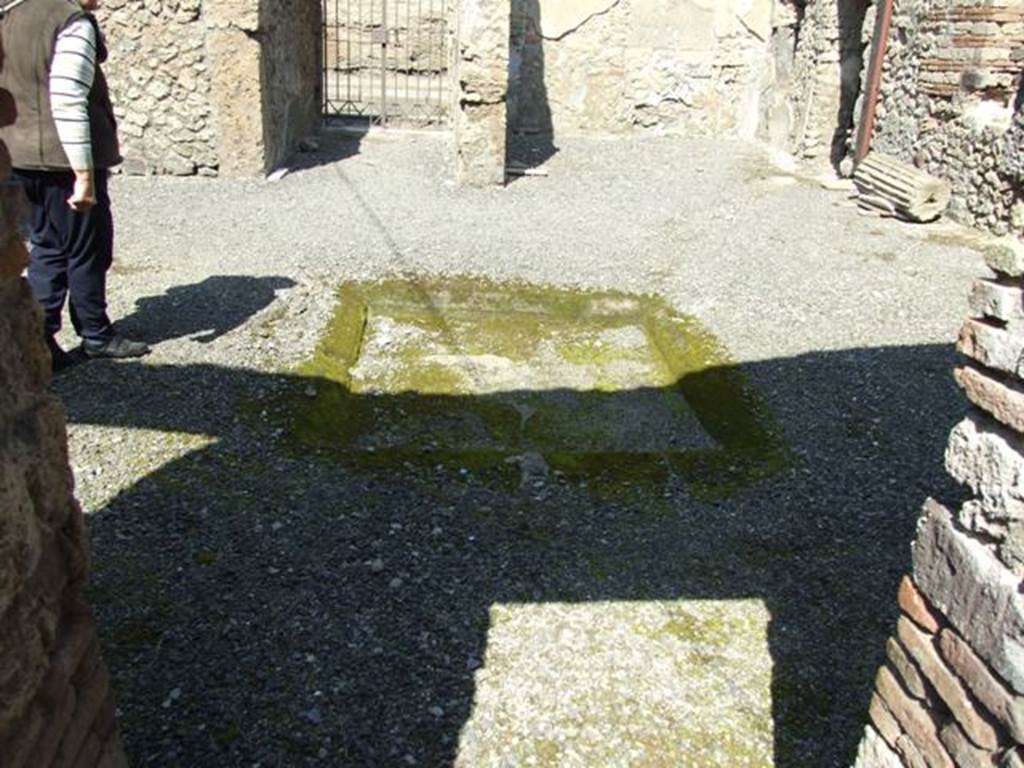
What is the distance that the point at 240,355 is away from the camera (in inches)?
198

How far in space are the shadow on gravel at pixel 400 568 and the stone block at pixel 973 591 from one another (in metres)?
1.00

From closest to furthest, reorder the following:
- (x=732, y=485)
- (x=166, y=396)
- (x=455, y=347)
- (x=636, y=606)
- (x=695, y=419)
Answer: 1. (x=636, y=606)
2. (x=732, y=485)
3. (x=166, y=396)
4. (x=695, y=419)
5. (x=455, y=347)

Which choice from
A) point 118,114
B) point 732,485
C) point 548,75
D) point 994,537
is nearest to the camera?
point 994,537

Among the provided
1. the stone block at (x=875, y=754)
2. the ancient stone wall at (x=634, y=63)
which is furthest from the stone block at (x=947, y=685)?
the ancient stone wall at (x=634, y=63)

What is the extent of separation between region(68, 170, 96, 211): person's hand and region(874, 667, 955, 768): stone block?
3864mm

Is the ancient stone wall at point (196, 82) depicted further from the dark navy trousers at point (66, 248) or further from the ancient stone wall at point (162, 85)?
the dark navy trousers at point (66, 248)

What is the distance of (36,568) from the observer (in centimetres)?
179

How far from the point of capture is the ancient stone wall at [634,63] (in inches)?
476

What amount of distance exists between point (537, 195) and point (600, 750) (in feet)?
23.1

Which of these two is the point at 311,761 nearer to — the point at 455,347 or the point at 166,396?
the point at 166,396

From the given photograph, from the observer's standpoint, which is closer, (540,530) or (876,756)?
(876,756)

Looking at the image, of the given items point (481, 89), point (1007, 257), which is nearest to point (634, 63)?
point (481, 89)

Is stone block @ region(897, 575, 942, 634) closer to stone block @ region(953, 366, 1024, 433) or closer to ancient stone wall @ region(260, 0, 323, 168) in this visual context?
stone block @ region(953, 366, 1024, 433)

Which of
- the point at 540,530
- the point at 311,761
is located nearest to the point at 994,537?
the point at 311,761
